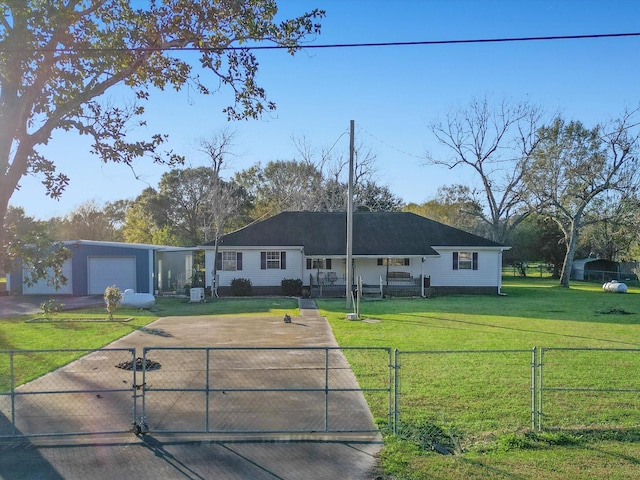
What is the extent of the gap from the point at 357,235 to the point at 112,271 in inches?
571

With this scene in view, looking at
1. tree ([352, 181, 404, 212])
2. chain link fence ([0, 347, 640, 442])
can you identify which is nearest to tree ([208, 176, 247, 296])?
tree ([352, 181, 404, 212])

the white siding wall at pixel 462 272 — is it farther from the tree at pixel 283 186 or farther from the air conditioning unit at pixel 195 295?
the tree at pixel 283 186

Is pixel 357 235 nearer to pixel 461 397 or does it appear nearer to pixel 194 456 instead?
pixel 461 397

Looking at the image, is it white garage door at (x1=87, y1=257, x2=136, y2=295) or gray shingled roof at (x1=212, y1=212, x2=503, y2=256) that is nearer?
white garage door at (x1=87, y1=257, x2=136, y2=295)

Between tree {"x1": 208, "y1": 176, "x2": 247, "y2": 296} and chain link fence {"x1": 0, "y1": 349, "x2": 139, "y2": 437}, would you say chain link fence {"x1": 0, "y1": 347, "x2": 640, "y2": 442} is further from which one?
tree {"x1": 208, "y1": 176, "x2": 247, "y2": 296}

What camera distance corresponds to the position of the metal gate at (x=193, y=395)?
6988mm

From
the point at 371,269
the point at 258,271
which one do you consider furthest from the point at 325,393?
the point at 371,269

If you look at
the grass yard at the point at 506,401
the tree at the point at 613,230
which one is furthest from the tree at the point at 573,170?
the grass yard at the point at 506,401

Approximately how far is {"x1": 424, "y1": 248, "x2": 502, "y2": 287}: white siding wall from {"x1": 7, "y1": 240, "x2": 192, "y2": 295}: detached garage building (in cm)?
1658

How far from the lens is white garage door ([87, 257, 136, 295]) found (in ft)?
92.7

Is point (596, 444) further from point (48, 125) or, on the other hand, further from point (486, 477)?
point (48, 125)

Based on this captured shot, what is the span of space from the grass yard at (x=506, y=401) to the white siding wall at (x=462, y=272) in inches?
493

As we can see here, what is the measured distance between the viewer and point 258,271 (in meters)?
29.6

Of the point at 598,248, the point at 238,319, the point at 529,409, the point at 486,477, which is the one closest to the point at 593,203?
the point at 598,248
